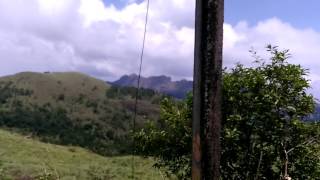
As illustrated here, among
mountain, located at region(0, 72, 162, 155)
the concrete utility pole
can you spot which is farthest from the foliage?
mountain, located at region(0, 72, 162, 155)

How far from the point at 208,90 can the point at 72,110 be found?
154 metres

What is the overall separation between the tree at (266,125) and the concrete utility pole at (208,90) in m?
7.94

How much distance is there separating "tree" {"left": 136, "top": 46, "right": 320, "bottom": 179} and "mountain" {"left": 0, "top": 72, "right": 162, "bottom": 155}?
7937cm

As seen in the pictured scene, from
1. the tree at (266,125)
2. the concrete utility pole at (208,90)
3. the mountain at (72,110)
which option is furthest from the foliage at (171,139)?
the mountain at (72,110)

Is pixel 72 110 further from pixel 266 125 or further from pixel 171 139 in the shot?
pixel 266 125

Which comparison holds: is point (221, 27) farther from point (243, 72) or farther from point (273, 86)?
point (243, 72)

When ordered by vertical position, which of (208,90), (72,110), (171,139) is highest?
(72,110)

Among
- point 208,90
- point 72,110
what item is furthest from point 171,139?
point 72,110

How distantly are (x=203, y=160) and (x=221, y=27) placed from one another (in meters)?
1.29

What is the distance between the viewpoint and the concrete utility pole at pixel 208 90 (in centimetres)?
556

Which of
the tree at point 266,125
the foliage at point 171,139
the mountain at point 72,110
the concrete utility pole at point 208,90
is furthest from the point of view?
the mountain at point 72,110

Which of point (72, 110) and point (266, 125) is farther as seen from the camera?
point (72, 110)

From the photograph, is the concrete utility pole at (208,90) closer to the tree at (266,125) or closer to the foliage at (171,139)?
the tree at (266,125)

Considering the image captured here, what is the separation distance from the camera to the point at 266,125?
47.1 feet
